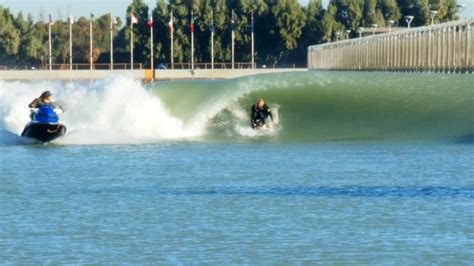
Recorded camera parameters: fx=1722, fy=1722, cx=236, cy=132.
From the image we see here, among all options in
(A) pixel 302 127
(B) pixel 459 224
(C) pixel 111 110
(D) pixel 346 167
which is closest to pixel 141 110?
(C) pixel 111 110

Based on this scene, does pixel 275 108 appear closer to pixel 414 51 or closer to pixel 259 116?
pixel 259 116

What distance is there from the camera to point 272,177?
95.9 feet

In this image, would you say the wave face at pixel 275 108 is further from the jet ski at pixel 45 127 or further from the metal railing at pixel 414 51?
the metal railing at pixel 414 51

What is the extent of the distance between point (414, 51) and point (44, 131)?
58716 mm

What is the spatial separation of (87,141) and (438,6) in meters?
156

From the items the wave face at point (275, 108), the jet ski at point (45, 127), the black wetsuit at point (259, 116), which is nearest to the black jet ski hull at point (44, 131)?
the jet ski at point (45, 127)

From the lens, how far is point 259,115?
45906 mm

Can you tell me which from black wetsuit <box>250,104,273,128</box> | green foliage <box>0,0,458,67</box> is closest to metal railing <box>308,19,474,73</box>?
black wetsuit <box>250,104,273,128</box>

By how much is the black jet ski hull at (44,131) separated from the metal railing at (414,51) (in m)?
38.1

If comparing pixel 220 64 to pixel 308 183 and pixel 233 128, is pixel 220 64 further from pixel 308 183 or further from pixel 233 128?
pixel 308 183

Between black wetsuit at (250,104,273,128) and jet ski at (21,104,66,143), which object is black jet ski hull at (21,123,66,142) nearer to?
jet ski at (21,104,66,143)

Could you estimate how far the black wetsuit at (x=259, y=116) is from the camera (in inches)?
1799

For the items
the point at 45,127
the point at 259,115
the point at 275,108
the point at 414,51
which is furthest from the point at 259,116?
the point at 414,51

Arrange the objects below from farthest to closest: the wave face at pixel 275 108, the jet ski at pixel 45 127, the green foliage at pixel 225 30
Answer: the green foliage at pixel 225 30 < the wave face at pixel 275 108 < the jet ski at pixel 45 127
